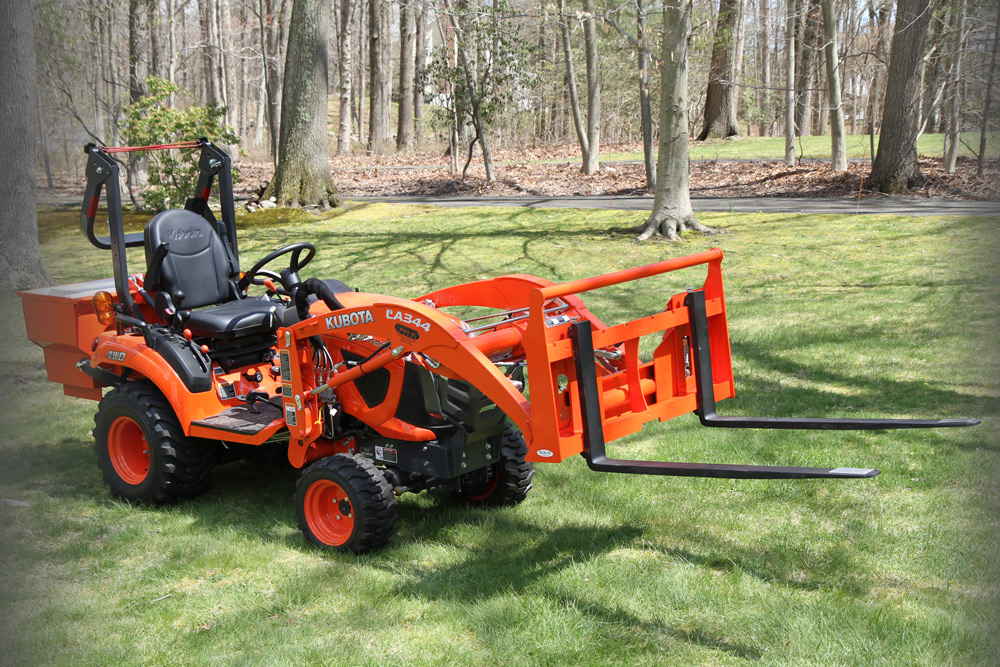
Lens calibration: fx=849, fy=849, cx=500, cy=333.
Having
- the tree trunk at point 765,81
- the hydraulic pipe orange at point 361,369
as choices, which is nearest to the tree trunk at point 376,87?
the tree trunk at point 765,81

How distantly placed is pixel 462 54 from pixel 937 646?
60.9 ft

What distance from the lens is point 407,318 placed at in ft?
13.3

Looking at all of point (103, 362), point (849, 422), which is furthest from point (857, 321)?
point (103, 362)

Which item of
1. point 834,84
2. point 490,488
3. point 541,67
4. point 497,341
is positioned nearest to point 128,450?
point 490,488

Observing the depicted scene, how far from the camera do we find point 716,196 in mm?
16891

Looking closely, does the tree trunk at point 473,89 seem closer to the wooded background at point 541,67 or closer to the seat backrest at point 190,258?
the wooded background at point 541,67

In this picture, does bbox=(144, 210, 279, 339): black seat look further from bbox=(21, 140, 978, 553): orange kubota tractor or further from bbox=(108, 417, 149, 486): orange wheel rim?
bbox=(108, 417, 149, 486): orange wheel rim

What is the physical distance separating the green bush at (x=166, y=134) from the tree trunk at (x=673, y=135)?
6970 millimetres

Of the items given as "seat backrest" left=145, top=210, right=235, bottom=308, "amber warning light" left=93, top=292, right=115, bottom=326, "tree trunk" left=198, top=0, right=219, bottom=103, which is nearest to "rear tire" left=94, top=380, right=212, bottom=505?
"amber warning light" left=93, top=292, right=115, bottom=326

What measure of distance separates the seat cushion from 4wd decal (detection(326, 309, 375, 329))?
1015mm

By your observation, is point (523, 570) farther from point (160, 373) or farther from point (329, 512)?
point (160, 373)

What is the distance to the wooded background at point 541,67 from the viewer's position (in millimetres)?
2951

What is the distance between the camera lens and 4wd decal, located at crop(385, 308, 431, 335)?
13.1 ft

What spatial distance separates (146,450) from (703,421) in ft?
11.1
